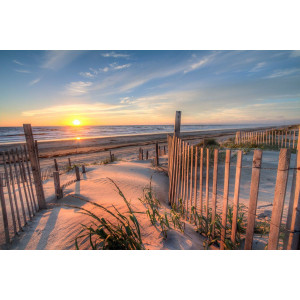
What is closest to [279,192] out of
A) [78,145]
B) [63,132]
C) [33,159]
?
[33,159]

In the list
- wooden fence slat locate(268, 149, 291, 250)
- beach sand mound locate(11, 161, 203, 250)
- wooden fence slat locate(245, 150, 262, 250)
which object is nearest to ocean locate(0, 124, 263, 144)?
beach sand mound locate(11, 161, 203, 250)

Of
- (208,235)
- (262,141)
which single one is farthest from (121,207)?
(262,141)

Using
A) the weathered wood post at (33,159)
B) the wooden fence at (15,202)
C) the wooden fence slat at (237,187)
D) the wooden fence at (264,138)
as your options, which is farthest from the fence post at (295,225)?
the wooden fence at (264,138)

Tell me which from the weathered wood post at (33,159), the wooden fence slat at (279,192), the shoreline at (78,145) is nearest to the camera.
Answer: the wooden fence slat at (279,192)

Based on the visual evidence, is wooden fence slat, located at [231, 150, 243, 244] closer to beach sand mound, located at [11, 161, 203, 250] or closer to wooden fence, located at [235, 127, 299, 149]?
beach sand mound, located at [11, 161, 203, 250]

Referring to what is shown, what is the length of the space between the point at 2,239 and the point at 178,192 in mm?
3037

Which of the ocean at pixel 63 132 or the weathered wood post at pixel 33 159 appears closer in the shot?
the weathered wood post at pixel 33 159

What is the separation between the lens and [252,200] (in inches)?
68.9

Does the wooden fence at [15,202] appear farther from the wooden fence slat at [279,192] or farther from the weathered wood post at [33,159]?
the wooden fence slat at [279,192]

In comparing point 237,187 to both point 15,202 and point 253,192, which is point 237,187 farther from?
point 15,202

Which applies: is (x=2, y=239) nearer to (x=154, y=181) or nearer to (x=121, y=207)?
(x=121, y=207)

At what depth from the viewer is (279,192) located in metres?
1.56

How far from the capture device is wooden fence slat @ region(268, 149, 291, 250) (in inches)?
58.1

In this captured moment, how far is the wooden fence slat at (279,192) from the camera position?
1.47 meters
